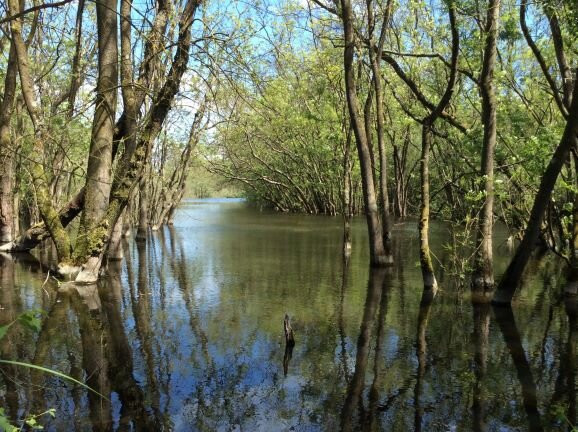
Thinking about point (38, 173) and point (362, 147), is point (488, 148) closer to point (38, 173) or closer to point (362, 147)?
point (362, 147)

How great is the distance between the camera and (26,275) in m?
15.4

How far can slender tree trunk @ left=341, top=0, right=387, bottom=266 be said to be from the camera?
14867 mm

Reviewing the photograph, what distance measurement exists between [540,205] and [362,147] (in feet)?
22.5

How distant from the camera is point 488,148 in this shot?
37.5 feet

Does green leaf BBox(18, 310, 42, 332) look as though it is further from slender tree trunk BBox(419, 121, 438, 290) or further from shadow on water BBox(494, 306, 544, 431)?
slender tree trunk BBox(419, 121, 438, 290)

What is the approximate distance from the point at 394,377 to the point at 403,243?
1761 cm

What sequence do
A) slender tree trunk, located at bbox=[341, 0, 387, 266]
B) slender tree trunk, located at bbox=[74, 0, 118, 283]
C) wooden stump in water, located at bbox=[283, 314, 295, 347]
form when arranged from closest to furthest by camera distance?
wooden stump in water, located at bbox=[283, 314, 295, 347] → slender tree trunk, located at bbox=[74, 0, 118, 283] → slender tree trunk, located at bbox=[341, 0, 387, 266]

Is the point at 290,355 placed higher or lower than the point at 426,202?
lower

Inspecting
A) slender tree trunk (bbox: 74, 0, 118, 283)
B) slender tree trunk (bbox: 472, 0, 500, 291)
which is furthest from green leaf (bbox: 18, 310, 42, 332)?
slender tree trunk (bbox: 74, 0, 118, 283)

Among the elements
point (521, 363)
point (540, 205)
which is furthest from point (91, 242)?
point (540, 205)

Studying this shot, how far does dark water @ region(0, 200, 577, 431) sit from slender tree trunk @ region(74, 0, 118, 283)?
933 mm

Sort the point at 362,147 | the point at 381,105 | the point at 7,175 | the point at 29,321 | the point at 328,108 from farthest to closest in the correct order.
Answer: the point at 328,108 < the point at 7,175 < the point at 381,105 < the point at 362,147 < the point at 29,321

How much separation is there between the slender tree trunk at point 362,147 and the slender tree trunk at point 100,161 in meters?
6.33

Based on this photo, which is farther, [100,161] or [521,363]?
[100,161]
